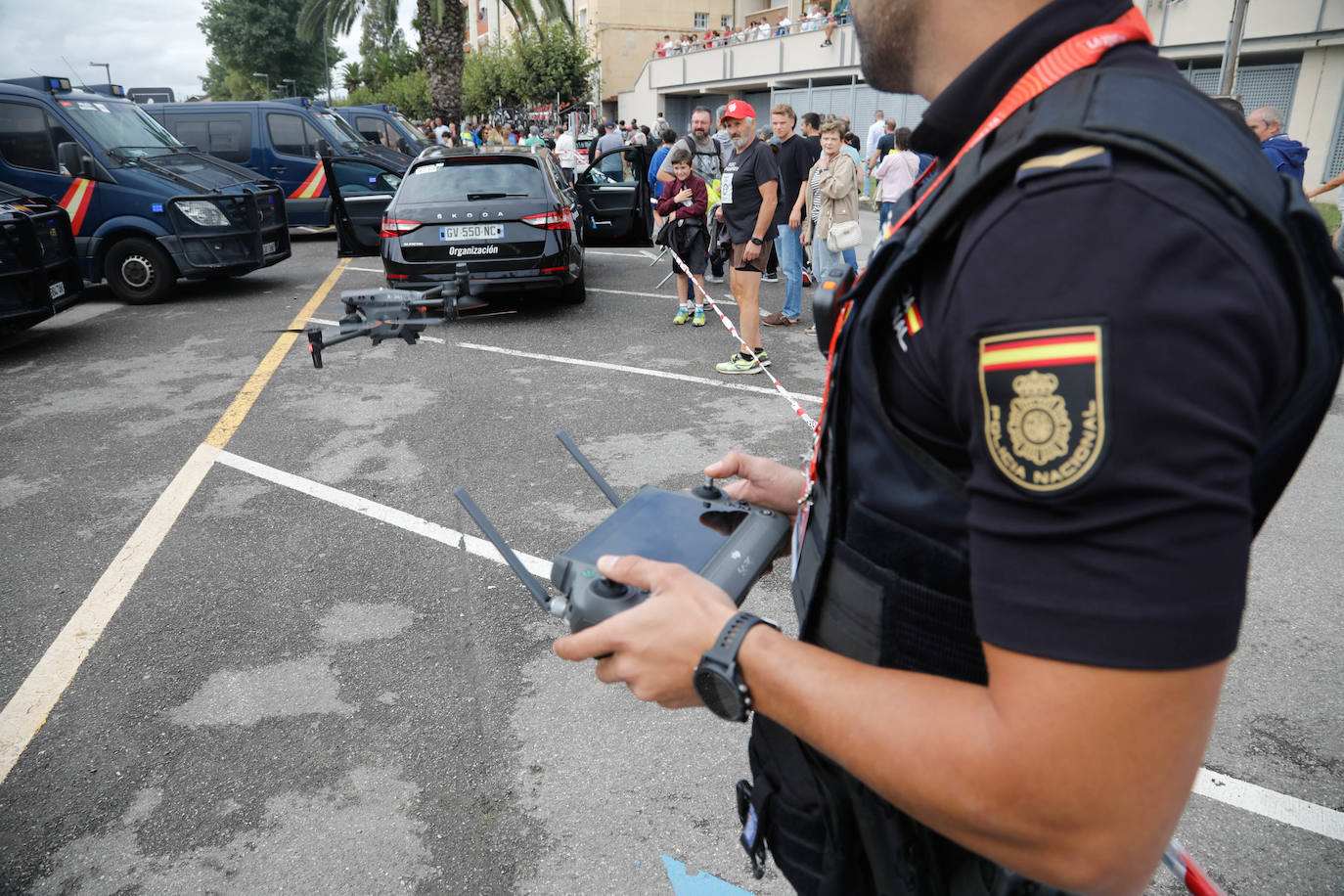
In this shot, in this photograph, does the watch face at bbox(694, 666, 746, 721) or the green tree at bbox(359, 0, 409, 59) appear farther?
the green tree at bbox(359, 0, 409, 59)

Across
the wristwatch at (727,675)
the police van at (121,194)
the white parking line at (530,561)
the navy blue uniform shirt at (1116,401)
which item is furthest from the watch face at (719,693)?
the police van at (121,194)

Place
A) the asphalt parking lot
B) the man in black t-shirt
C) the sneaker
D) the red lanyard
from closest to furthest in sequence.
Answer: the red lanyard < the asphalt parking lot < the sneaker < the man in black t-shirt

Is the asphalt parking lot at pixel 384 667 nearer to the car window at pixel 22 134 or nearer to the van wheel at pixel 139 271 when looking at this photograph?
the van wheel at pixel 139 271

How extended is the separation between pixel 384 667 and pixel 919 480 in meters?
2.84

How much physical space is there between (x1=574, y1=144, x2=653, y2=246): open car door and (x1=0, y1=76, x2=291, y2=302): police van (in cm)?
414

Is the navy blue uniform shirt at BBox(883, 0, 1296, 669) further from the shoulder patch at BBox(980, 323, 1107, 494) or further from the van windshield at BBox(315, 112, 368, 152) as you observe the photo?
the van windshield at BBox(315, 112, 368, 152)

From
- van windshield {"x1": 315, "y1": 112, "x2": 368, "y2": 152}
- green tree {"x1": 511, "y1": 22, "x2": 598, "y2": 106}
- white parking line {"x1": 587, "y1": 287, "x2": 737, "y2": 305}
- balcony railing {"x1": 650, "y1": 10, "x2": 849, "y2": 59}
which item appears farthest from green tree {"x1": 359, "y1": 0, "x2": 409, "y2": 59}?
white parking line {"x1": 587, "y1": 287, "x2": 737, "y2": 305}

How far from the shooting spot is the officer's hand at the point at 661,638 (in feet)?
2.87

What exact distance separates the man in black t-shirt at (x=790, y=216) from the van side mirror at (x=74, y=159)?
7.04 m

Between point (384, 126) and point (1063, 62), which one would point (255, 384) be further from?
point (384, 126)

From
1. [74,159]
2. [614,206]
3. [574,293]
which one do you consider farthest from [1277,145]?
[74,159]

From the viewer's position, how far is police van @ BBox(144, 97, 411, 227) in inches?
A: 561

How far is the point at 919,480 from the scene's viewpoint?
0.80 meters

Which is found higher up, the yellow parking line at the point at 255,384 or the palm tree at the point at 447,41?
the palm tree at the point at 447,41
